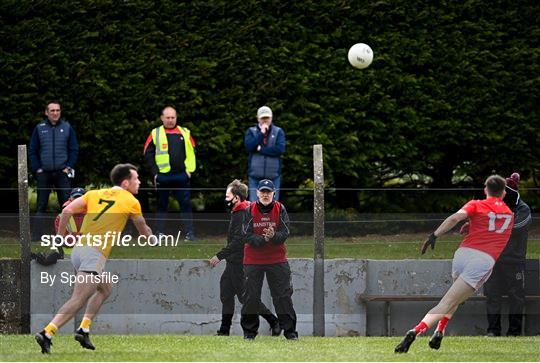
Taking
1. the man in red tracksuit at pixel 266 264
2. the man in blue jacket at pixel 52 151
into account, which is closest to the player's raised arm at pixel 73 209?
the man in red tracksuit at pixel 266 264

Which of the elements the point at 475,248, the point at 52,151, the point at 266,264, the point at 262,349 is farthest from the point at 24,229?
the point at 475,248

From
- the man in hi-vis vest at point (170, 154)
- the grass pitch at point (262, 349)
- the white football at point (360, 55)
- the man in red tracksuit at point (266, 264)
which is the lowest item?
the grass pitch at point (262, 349)

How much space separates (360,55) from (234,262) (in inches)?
163

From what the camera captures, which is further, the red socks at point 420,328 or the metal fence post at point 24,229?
the metal fence post at point 24,229

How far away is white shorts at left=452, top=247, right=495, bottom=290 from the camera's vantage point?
13.0 m

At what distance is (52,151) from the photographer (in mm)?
16703

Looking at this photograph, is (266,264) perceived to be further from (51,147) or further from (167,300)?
(51,147)

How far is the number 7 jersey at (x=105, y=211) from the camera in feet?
41.9

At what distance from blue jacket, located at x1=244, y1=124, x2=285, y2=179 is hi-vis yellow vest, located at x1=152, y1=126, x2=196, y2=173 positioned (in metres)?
0.71

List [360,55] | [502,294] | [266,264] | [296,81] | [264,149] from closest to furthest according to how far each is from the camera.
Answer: [266,264] → [502,294] → [264,149] → [360,55] → [296,81]

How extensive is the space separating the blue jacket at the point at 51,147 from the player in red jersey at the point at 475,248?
5539mm

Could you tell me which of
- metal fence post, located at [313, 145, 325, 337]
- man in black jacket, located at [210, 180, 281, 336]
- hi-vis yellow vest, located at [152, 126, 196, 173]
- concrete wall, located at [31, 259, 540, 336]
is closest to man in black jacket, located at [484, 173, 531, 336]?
concrete wall, located at [31, 259, 540, 336]

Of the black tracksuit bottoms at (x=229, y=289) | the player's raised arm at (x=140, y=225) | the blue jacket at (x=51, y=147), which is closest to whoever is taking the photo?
the player's raised arm at (x=140, y=225)

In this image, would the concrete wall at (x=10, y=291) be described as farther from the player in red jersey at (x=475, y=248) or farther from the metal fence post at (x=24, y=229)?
the player in red jersey at (x=475, y=248)
